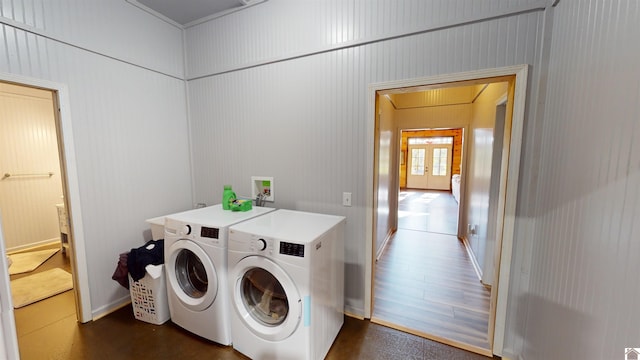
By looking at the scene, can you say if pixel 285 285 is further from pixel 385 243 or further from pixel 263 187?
pixel 385 243

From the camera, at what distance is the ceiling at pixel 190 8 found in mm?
2424

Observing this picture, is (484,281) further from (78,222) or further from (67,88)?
(67,88)

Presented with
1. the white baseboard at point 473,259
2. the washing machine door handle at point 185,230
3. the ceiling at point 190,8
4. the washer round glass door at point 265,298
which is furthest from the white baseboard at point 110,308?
the white baseboard at point 473,259

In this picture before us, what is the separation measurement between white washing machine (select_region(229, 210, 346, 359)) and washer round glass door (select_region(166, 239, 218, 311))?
208 millimetres

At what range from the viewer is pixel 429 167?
10797 mm

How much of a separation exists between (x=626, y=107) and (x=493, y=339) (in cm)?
176

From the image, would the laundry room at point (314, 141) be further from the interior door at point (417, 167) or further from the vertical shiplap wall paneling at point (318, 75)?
the interior door at point (417, 167)

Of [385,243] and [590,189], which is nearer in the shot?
[590,189]

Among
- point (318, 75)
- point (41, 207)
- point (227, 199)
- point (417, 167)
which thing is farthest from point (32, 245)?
point (417, 167)

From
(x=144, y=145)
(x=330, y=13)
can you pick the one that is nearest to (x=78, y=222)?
(x=144, y=145)

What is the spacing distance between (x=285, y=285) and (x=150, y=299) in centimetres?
144

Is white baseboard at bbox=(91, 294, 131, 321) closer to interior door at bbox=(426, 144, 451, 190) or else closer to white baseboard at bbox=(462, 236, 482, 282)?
white baseboard at bbox=(462, 236, 482, 282)

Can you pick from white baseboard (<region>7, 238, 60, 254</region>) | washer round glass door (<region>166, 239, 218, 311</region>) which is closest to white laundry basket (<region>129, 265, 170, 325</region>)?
washer round glass door (<region>166, 239, 218, 311</region>)

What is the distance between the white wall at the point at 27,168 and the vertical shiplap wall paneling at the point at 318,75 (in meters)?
2.85
